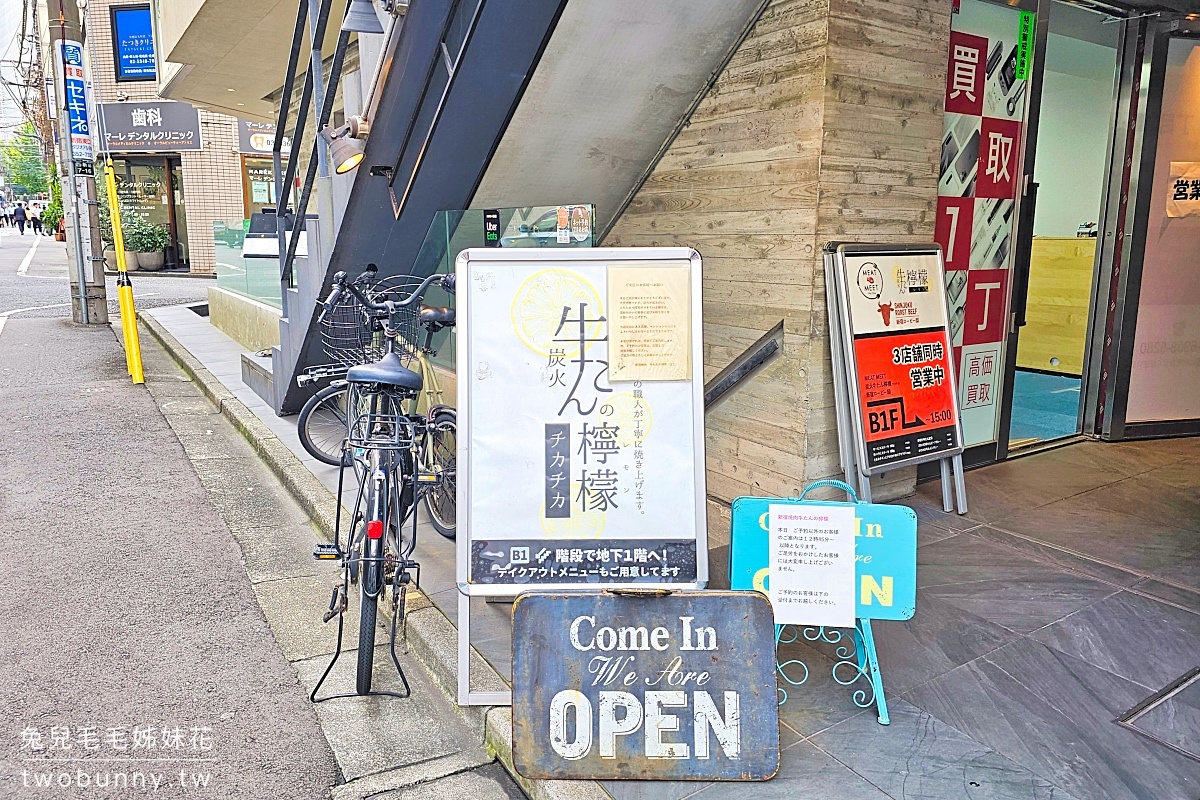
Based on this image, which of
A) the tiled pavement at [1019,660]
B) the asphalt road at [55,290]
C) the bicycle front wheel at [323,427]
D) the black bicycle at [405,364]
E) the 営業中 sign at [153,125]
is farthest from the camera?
the 営業中 sign at [153,125]

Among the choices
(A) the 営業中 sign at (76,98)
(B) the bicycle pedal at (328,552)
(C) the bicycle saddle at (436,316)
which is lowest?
(B) the bicycle pedal at (328,552)

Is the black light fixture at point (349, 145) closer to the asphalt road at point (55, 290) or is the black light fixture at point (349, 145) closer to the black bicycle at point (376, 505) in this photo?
the black bicycle at point (376, 505)

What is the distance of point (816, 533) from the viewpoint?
2865mm

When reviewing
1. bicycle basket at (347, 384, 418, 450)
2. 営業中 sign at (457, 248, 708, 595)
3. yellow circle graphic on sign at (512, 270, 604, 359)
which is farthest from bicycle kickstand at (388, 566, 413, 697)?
yellow circle graphic on sign at (512, 270, 604, 359)

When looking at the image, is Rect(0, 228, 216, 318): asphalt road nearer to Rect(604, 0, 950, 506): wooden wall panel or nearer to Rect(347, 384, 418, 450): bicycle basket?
Rect(347, 384, 418, 450): bicycle basket

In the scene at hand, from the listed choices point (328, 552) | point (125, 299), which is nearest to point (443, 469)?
point (328, 552)

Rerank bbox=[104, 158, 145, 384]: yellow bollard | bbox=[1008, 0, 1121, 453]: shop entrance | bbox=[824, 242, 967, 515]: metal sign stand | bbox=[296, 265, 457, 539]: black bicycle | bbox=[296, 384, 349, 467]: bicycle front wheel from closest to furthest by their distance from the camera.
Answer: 1. bbox=[824, 242, 967, 515]: metal sign stand
2. bbox=[296, 265, 457, 539]: black bicycle
3. bbox=[296, 384, 349, 467]: bicycle front wheel
4. bbox=[1008, 0, 1121, 453]: shop entrance
5. bbox=[104, 158, 145, 384]: yellow bollard

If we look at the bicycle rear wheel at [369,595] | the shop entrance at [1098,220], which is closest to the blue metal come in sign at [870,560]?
the bicycle rear wheel at [369,595]

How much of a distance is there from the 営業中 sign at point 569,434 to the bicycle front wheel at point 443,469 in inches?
58.0

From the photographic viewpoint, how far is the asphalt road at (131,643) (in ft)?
9.23

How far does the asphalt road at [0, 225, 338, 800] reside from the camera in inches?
111

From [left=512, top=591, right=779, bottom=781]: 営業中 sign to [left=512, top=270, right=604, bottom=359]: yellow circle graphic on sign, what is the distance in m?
0.84

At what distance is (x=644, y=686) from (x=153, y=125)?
25.2 metres

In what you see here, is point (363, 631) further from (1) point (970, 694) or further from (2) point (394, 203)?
(2) point (394, 203)
